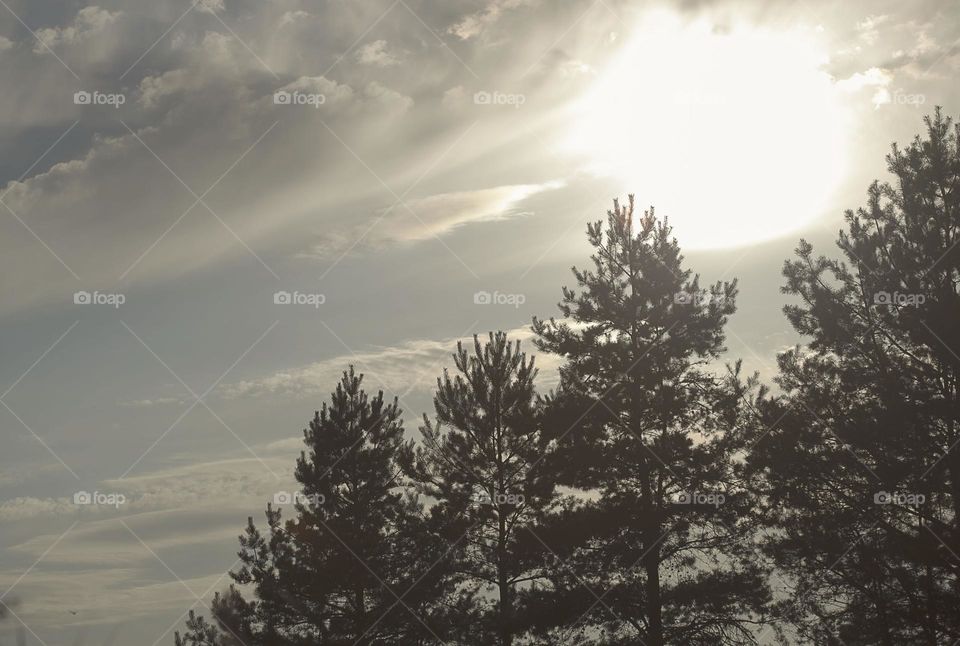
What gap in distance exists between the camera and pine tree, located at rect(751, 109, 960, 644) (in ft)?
58.2

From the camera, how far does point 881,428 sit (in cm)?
1842

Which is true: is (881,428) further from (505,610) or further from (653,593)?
(505,610)

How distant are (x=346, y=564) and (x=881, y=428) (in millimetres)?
17139

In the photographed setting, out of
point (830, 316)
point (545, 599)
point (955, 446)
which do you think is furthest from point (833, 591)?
point (545, 599)

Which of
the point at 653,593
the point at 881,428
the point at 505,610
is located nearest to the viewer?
the point at 881,428

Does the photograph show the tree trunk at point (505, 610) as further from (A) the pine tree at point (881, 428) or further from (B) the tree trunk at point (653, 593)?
(A) the pine tree at point (881, 428)

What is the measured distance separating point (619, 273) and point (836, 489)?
906 centimetres

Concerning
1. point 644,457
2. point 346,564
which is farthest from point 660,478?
point 346,564

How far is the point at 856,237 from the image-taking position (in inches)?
779

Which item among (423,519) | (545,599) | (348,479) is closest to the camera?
(545,599)

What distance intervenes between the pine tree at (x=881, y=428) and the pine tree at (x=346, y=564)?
466 inches

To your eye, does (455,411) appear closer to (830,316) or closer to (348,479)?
(348,479)

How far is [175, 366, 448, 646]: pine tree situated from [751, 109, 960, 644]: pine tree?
11834 millimetres

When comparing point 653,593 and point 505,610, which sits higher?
point 653,593
